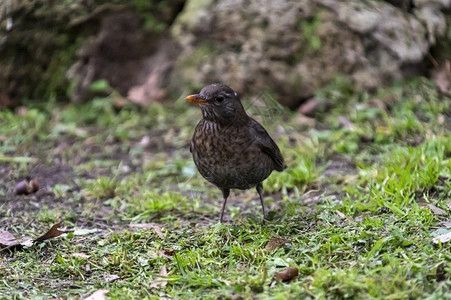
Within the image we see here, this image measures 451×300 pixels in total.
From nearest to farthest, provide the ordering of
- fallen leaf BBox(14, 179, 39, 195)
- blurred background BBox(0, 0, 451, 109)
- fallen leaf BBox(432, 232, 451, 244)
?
fallen leaf BBox(432, 232, 451, 244)
fallen leaf BBox(14, 179, 39, 195)
blurred background BBox(0, 0, 451, 109)

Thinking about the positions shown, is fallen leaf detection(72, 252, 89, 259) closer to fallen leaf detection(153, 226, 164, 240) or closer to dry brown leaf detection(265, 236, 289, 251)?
fallen leaf detection(153, 226, 164, 240)

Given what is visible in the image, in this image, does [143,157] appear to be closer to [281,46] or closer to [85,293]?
[281,46]

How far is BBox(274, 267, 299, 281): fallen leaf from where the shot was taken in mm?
3141

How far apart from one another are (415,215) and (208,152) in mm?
1560

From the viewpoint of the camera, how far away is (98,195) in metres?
5.18

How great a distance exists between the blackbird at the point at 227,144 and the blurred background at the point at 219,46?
2.87 metres

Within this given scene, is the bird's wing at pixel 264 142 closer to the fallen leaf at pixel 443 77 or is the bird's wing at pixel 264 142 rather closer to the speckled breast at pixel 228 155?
the speckled breast at pixel 228 155

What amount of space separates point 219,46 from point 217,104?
3.35 metres

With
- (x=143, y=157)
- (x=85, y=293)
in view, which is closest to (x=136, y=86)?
(x=143, y=157)

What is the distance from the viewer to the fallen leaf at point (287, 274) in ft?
10.3

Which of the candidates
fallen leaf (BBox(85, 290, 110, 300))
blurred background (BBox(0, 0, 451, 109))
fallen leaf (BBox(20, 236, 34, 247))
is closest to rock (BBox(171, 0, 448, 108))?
blurred background (BBox(0, 0, 451, 109))

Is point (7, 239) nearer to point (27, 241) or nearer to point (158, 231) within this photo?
point (27, 241)

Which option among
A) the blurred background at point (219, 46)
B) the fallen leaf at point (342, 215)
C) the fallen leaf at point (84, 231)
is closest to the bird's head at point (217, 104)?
the fallen leaf at point (342, 215)

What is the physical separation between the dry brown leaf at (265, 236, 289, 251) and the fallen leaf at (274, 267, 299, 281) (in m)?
0.50
